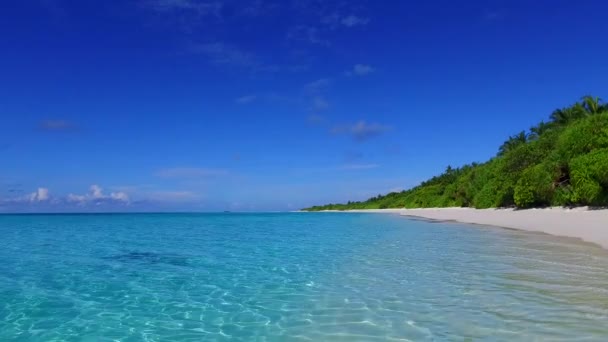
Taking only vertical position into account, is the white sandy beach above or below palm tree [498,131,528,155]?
below

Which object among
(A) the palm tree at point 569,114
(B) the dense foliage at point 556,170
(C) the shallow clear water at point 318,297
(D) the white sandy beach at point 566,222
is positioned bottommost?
(C) the shallow clear water at point 318,297

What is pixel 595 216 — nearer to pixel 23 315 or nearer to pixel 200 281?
pixel 200 281

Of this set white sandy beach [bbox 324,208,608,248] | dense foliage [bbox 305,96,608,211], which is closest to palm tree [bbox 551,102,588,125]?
dense foliage [bbox 305,96,608,211]

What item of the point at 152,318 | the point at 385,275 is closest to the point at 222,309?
the point at 152,318

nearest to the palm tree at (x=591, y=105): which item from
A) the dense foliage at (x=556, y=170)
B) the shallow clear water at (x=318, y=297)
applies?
the dense foliage at (x=556, y=170)

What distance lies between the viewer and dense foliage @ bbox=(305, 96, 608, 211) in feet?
100

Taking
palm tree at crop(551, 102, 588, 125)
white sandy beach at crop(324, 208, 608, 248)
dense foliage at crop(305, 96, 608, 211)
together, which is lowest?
white sandy beach at crop(324, 208, 608, 248)

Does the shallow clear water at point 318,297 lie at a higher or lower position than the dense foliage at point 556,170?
lower

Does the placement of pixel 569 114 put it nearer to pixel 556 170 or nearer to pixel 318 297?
pixel 556 170

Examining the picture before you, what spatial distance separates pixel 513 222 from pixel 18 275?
1302 inches

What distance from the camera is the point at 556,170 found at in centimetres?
3728

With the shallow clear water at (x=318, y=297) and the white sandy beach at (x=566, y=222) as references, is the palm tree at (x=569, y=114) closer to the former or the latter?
the white sandy beach at (x=566, y=222)

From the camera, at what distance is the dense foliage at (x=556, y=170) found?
30.6 metres

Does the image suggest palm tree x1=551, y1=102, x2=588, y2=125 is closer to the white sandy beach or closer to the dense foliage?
the dense foliage
